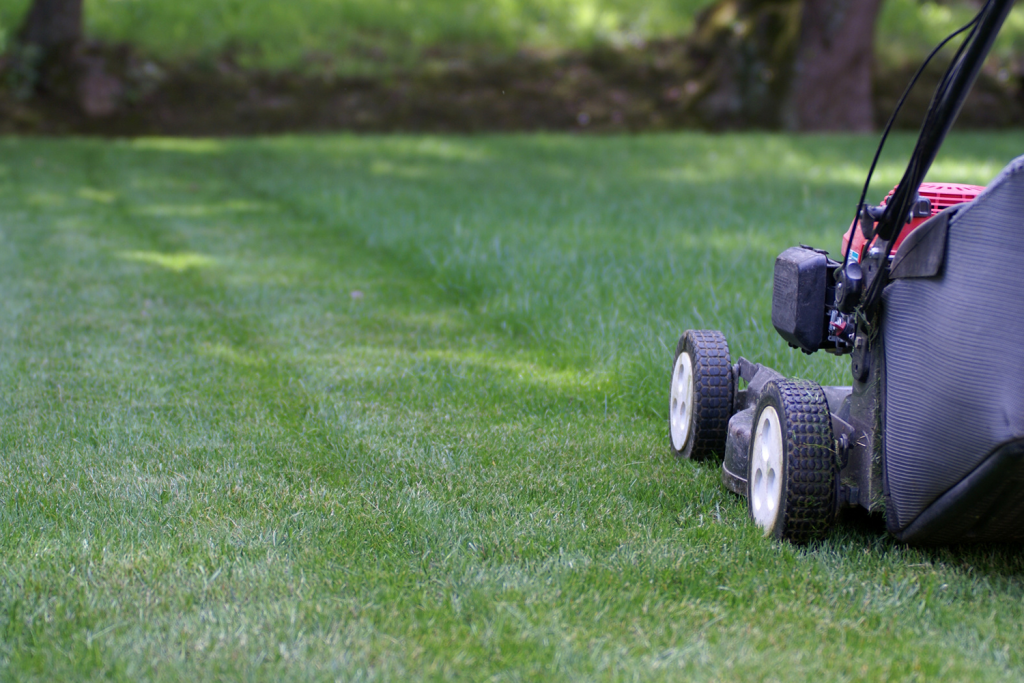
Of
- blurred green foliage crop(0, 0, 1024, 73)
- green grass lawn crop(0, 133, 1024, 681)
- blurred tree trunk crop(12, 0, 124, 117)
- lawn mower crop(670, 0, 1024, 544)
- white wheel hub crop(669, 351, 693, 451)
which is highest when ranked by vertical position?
blurred green foliage crop(0, 0, 1024, 73)

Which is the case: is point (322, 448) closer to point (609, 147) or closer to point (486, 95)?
point (609, 147)

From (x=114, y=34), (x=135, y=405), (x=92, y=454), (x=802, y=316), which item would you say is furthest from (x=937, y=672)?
(x=114, y=34)

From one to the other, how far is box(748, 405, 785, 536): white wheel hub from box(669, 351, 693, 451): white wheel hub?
52 cm

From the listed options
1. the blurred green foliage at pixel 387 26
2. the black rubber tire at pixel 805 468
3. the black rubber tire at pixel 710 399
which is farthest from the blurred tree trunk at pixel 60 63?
the black rubber tire at pixel 805 468

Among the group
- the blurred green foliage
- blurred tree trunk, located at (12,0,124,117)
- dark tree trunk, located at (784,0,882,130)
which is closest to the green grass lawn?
dark tree trunk, located at (784,0,882,130)

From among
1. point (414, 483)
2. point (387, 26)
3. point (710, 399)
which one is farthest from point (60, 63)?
point (710, 399)

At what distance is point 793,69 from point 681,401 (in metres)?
13.2

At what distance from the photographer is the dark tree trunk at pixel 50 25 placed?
14906mm

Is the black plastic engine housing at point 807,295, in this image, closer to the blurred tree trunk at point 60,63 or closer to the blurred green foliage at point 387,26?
the blurred tree trunk at point 60,63

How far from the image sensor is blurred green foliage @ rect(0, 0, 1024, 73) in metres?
16.9

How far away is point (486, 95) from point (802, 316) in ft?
48.4

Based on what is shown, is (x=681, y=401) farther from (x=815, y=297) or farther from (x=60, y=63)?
(x=60, y=63)

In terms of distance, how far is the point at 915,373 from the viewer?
7.23 feet

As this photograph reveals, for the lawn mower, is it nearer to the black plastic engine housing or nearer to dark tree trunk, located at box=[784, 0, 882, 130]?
the black plastic engine housing
